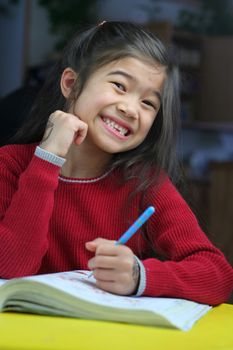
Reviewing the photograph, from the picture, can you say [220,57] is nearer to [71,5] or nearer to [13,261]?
[71,5]

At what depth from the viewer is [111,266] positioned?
0.96 metres

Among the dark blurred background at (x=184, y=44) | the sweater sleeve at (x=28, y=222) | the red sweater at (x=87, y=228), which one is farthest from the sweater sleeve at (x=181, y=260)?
the dark blurred background at (x=184, y=44)

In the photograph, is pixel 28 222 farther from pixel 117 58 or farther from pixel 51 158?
pixel 117 58

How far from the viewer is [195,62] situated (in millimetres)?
5703

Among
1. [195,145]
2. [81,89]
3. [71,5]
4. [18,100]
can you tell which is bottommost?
[195,145]

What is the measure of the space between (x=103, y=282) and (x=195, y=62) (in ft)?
16.1

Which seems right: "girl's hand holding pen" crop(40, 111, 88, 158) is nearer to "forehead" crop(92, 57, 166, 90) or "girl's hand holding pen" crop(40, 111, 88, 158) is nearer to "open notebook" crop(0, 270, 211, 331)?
"forehead" crop(92, 57, 166, 90)

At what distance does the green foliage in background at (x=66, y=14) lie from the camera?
529cm

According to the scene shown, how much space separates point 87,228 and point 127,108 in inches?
9.1

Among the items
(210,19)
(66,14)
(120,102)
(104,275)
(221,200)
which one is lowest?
(221,200)

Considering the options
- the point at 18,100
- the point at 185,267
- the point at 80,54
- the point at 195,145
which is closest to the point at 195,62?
the point at 195,145

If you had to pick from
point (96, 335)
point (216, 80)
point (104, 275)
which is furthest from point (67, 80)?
point (216, 80)

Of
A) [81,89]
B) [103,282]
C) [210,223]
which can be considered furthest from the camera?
[210,223]

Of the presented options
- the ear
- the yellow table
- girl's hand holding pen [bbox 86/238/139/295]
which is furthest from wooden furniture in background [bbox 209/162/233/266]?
the yellow table
